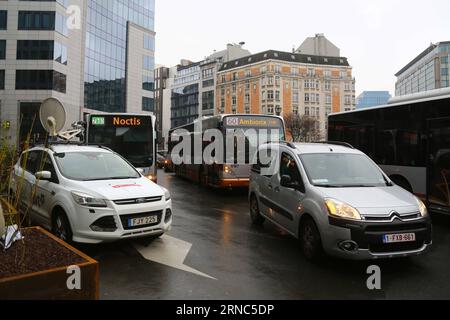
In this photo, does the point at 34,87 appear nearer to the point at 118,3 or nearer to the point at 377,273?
the point at 118,3

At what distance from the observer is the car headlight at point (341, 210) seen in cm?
517

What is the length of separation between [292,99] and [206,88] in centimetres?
2514

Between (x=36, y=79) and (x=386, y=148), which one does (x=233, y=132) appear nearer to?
(x=386, y=148)

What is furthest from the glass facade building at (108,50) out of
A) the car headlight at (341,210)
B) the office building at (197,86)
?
the car headlight at (341,210)

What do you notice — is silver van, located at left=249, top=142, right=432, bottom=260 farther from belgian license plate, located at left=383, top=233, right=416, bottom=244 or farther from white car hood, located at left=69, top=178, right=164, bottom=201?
white car hood, located at left=69, top=178, right=164, bottom=201

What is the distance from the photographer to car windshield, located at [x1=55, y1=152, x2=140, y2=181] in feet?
22.1

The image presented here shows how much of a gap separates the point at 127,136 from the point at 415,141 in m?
8.88

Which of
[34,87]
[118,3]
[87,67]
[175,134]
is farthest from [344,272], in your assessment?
[118,3]

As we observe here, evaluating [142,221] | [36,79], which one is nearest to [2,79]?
[36,79]

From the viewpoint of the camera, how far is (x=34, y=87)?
1634 inches

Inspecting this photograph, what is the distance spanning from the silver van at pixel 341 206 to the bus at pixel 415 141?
108 inches

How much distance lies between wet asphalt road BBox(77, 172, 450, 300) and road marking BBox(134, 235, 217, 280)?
0.10 meters

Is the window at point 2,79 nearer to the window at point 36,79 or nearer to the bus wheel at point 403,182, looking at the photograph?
the window at point 36,79

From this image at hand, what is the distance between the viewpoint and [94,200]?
5828mm
